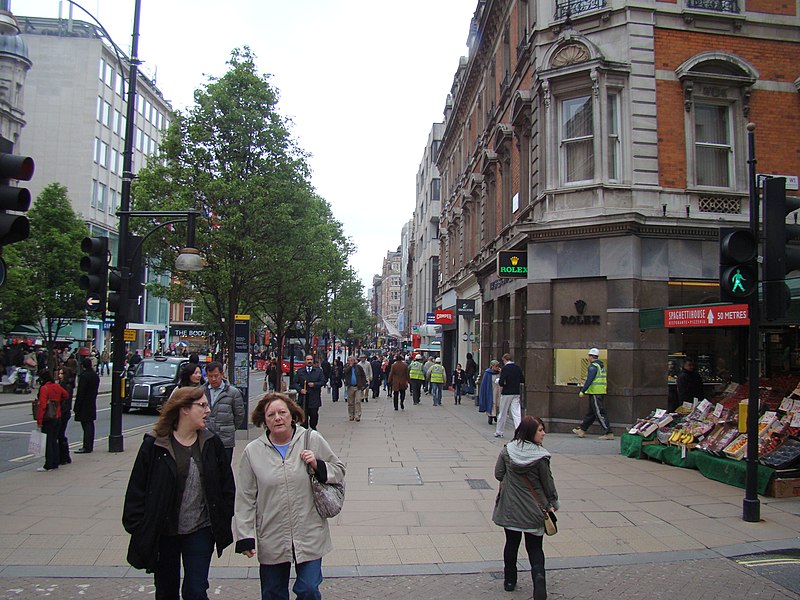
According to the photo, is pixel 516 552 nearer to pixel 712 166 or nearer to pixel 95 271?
pixel 95 271

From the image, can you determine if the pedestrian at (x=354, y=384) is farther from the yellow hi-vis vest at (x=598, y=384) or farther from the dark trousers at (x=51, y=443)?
the dark trousers at (x=51, y=443)

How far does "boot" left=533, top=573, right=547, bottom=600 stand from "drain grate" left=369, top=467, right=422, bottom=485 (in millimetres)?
4703

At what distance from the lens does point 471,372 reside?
86.3 ft

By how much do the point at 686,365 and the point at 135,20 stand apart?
13000 millimetres

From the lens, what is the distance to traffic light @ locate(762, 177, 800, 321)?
7496 millimetres

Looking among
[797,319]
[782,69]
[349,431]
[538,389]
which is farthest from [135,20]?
[782,69]

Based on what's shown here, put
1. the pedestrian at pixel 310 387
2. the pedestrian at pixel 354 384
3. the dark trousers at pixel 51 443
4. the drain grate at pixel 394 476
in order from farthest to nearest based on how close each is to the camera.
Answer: the pedestrian at pixel 354 384, the pedestrian at pixel 310 387, the dark trousers at pixel 51 443, the drain grate at pixel 394 476

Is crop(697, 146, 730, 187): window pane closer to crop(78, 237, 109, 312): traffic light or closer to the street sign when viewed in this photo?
the street sign

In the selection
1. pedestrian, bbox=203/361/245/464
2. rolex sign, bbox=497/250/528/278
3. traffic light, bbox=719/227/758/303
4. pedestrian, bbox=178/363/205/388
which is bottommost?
pedestrian, bbox=203/361/245/464

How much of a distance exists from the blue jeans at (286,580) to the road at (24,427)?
916 centimetres

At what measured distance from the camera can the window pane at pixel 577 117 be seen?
51.8 ft

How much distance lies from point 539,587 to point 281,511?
248 centimetres

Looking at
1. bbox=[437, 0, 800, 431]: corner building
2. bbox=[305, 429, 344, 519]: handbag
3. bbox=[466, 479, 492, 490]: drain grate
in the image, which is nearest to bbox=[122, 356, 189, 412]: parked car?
bbox=[437, 0, 800, 431]: corner building

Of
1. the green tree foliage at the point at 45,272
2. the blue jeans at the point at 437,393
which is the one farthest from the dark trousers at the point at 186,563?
the green tree foliage at the point at 45,272
